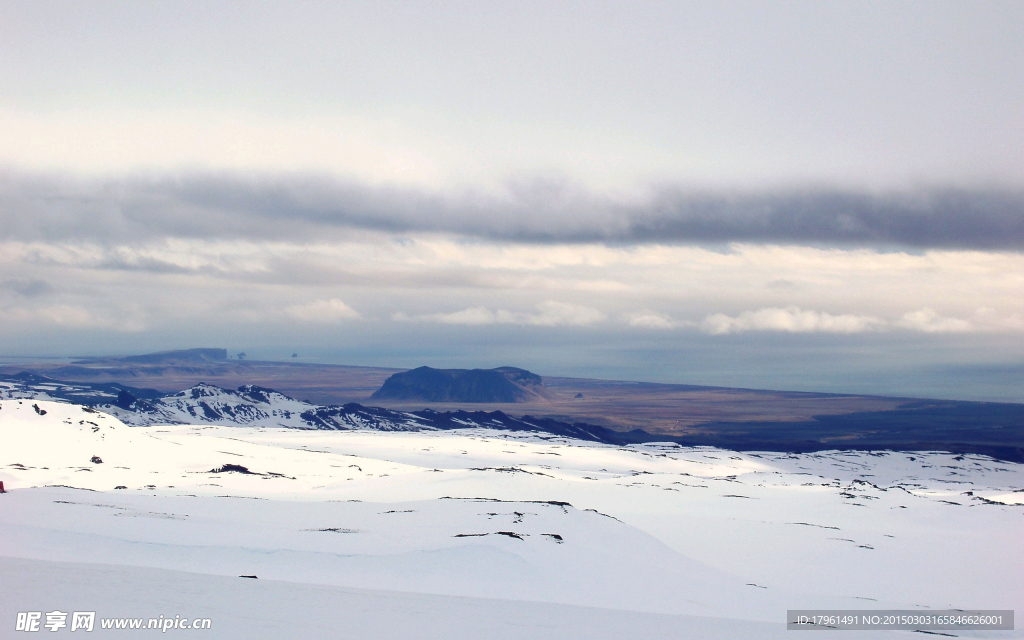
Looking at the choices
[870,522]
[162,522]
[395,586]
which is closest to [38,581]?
[395,586]

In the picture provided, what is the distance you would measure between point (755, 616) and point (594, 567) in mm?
8045

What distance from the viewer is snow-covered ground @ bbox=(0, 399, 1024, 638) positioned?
23984mm

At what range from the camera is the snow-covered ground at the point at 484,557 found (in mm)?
23984

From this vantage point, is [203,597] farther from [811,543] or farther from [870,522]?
[870,522]

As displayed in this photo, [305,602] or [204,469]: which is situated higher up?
[305,602]

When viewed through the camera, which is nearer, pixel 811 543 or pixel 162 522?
pixel 162 522

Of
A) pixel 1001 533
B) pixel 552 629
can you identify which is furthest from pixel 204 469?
pixel 1001 533

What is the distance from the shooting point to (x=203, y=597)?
78.5 ft

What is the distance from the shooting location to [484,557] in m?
33.6

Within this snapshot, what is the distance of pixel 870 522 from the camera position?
66562 millimetres

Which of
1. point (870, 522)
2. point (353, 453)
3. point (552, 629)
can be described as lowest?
point (353, 453)

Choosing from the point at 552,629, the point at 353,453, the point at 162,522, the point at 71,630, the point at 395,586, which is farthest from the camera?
the point at 353,453

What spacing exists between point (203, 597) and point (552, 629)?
39.8 ft

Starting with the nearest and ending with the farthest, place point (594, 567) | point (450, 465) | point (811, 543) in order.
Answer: point (594, 567), point (811, 543), point (450, 465)
